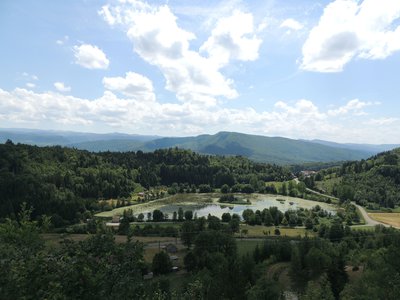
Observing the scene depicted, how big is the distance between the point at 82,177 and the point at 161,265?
94643mm

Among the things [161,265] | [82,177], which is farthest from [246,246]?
[82,177]

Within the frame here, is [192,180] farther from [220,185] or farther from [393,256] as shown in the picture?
[393,256]

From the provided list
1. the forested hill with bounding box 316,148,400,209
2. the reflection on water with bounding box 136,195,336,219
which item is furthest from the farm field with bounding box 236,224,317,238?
the forested hill with bounding box 316,148,400,209

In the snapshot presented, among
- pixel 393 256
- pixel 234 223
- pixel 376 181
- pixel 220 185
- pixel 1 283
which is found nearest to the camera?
pixel 1 283

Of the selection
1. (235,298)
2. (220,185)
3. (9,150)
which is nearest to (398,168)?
(220,185)

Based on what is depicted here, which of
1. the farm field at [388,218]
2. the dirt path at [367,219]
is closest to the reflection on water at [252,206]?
the dirt path at [367,219]

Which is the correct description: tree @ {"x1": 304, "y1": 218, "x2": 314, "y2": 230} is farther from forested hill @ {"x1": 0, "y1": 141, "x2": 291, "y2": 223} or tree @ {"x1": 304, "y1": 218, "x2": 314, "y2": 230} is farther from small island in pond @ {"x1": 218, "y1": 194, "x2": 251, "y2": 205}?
forested hill @ {"x1": 0, "y1": 141, "x2": 291, "y2": 223}

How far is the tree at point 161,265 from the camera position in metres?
51.7

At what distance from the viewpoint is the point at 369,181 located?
5792 inches

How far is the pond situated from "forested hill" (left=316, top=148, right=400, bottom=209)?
14357mm

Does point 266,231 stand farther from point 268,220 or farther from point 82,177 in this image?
point 82,177

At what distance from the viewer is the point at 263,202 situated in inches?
5354

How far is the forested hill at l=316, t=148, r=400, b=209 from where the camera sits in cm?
12900

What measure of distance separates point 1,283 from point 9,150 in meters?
140
